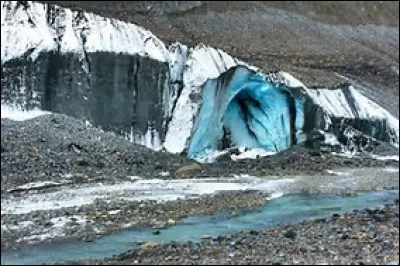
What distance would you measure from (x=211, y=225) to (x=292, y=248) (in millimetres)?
3261

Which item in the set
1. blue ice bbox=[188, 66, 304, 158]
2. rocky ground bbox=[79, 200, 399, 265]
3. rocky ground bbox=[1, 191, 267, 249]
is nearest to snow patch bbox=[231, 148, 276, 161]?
blue ice bbox=[188, 66, 304, 158]

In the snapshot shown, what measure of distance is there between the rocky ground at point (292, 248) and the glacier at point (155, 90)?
10371 millimetres

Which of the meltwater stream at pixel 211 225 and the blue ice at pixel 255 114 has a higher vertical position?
the blue ice at pixel 255 114

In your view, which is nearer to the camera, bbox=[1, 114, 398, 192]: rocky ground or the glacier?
bbox=[1, 114, 398, 192]: rocky ground

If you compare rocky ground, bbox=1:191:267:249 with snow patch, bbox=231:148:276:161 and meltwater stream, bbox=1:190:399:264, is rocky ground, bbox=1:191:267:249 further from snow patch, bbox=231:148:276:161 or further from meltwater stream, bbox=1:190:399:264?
snow patch, bbox=231:148:276:161

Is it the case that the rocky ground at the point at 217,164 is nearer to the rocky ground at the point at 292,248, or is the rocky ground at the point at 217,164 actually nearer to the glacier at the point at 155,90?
the rocky ground at the point at 292,248

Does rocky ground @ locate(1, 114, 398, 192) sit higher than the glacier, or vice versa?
the glacier

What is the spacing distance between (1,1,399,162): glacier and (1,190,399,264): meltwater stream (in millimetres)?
6803

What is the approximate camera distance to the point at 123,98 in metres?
26.0

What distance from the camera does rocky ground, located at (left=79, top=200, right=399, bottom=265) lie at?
13242 millimetres

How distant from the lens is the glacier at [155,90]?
24656mm

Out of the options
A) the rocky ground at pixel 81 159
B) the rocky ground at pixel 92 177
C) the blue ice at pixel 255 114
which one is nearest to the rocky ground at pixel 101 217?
the rocky ground at pixel 92 177

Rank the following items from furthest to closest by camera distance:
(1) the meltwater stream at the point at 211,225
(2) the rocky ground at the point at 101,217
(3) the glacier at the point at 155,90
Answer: (3) the glacier at the point at 155,90
(2) the rocky ground at the point at 101,217
(1) the meltwater stream at the point at 211,225

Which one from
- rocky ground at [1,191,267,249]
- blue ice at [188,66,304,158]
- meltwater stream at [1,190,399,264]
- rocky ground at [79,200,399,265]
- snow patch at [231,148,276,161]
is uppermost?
blue ice at [188,66,304,158]
